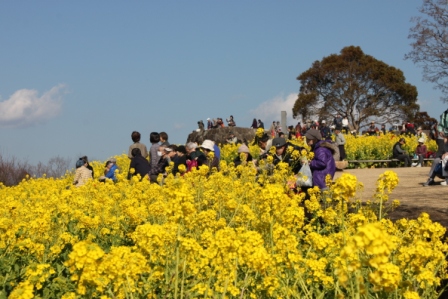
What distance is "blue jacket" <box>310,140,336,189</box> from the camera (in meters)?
8.91

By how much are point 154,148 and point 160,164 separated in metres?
0.57

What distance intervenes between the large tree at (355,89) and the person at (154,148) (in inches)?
1800

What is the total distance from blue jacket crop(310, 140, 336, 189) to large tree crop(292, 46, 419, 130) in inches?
1955

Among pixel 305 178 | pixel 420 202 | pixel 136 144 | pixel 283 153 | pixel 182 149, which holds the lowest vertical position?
pixel 420 202

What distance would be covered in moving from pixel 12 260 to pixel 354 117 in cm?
5387

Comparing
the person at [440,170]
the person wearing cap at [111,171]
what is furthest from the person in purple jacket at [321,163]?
the person wearing cap at [111,171]

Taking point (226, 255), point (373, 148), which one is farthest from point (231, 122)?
point (226, 255)

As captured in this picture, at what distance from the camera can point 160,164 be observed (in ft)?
42.5

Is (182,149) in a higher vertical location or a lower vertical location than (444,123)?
lower

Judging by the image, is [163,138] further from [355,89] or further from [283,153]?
[355,89]

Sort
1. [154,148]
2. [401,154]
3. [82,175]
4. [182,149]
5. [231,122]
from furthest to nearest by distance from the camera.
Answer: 1. [231,122]
2. [401,154]
3. [82,175]
4. [154,148]
5. [182,149]

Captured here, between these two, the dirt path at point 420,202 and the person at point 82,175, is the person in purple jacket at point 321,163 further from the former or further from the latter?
the person at point 82,175

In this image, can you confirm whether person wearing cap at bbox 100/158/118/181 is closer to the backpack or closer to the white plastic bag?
the backpack

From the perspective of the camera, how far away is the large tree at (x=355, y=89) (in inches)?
2330
